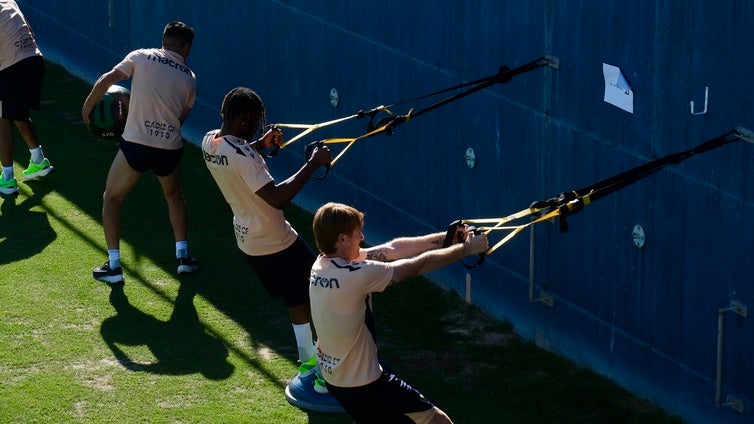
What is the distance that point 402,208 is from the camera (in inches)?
384

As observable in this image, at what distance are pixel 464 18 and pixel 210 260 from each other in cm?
284

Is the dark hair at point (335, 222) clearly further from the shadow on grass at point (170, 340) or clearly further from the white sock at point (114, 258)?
the white sock at point (114, 258)

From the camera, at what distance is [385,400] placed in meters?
6.28

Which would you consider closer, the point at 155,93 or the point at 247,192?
the point at 247,192

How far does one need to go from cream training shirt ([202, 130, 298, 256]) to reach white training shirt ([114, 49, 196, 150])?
5.96 feet

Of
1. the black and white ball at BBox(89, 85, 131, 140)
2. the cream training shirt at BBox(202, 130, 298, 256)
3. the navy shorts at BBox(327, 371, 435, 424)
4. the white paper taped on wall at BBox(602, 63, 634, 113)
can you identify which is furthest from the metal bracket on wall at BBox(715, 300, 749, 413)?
the black and white ball at BBox(89, 85, 131, 140)

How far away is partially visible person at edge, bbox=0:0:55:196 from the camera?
11.6 metres

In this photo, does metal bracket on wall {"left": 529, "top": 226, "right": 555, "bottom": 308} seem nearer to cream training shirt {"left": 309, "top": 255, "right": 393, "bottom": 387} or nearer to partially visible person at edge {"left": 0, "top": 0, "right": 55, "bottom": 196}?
cream training shirt {"left": 309, "top": 255, "right": 393, "bottom": 387}

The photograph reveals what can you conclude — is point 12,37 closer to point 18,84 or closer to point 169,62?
point 18,84

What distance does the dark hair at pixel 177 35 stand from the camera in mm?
9336

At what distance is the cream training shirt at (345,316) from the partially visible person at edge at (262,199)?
128cm

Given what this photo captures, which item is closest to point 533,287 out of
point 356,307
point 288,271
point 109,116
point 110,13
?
point 288,271

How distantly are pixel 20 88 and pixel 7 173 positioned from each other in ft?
2.60

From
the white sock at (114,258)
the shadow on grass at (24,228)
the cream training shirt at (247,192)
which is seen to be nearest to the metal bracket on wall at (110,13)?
the shadow on grass at (24,228)
